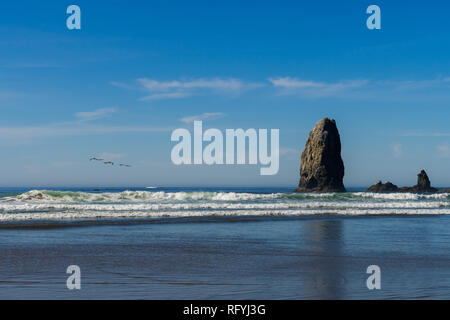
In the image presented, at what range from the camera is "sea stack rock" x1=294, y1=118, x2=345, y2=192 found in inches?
3492

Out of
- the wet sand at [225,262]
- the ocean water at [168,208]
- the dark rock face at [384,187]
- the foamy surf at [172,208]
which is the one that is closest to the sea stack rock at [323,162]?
the dark rock face at [384,187]

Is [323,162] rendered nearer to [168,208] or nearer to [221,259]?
[168,208]

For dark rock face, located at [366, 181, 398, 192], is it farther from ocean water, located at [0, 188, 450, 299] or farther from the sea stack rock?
ocean water, located at [0, 188, 450, 299]

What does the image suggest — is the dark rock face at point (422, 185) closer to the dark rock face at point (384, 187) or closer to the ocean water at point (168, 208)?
the dark rock face at point (384, 187)

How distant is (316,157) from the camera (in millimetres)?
90188

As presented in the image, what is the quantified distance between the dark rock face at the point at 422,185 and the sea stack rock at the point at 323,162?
16113mm

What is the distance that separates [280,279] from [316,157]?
273ft

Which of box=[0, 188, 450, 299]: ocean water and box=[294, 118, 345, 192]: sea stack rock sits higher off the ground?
box=[294, 118, 345, 192]: sea stack rock

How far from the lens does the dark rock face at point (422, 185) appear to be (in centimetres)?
9431

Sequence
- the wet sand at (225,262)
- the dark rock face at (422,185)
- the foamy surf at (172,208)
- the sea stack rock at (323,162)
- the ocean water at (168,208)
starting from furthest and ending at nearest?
the dark rock face at (422,185), the sea stack rock at (323,162), the foamy surf at (172,208), the ocean water at (168,208), the wet sand at (225,262)

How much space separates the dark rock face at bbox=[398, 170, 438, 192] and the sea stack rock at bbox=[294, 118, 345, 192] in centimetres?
1611

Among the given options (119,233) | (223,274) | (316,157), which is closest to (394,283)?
(223,274)

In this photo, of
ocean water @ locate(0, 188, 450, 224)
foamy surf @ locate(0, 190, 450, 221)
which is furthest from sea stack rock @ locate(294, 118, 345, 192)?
ocean water @ locate(0, 188, 450, 224)
